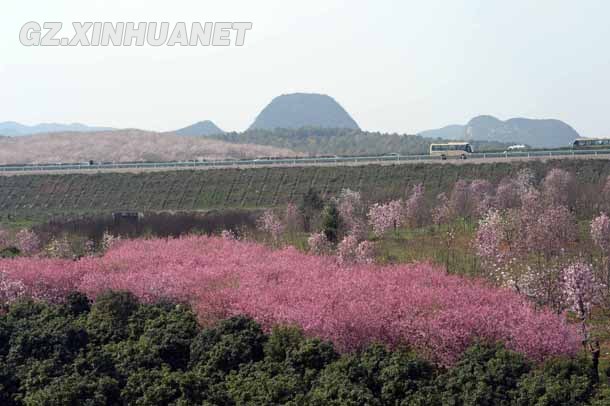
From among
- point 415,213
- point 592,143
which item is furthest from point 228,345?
point 592,143

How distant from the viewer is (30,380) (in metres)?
13.3

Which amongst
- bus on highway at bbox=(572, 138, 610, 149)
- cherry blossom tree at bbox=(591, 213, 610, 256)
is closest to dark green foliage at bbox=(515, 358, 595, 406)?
cherry blossom tree at bbox=(591, 213, 610, 256)

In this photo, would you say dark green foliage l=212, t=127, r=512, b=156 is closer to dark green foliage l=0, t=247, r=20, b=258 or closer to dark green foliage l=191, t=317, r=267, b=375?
dark green foliage l=0, t=247, r=20, b=258

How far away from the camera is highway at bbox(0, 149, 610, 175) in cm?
4975

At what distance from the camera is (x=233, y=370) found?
13.3 metres

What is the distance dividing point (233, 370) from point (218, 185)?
123 ft

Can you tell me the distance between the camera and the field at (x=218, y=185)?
152 feet

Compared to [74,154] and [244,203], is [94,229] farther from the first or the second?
[74,154]

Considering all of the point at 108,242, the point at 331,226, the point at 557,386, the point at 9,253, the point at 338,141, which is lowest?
the point at 9,253

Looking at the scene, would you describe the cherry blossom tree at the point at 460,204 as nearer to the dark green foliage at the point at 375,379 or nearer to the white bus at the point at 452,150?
the dark green foliage at the point at 375,379

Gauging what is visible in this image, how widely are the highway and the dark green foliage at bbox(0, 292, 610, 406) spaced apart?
1474 inches

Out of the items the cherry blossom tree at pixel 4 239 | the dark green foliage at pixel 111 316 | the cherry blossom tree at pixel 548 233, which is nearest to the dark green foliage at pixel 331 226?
the cherry blossom tree at pixel 548 233

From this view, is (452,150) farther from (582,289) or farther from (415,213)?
(582,289)

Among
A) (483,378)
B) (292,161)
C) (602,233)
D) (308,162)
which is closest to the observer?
(483,378)
